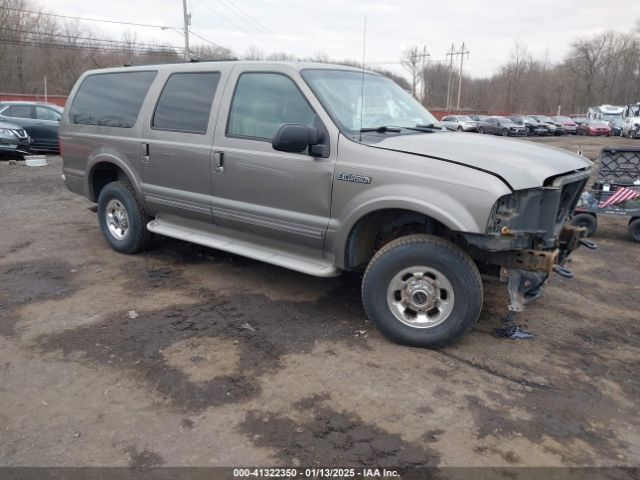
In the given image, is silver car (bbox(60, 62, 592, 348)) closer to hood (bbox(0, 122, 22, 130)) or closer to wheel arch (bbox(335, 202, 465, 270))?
wheel arch (bbox(335, 202, 465, 270))

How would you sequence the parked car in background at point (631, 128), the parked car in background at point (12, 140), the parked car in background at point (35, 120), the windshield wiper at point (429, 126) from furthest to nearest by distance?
the parked car in background at point (631, 128), the parked car in background at point (35, 120), the parked car in background at point (12, 140), the windshield wiper at point (429, 126)

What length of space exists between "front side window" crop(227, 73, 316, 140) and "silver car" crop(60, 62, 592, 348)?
12mm

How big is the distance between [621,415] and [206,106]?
4000 millimetres

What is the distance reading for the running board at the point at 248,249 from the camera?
419 centimetres

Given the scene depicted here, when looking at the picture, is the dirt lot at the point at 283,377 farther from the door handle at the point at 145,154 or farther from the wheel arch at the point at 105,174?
the door handle at the point at 145,154

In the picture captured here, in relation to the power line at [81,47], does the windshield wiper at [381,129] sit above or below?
below

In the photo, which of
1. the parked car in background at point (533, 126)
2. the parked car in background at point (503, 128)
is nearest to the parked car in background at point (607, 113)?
the parked car in background at point (533, 126)

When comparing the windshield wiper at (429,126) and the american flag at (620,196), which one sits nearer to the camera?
the windshield wiper at (429,126)

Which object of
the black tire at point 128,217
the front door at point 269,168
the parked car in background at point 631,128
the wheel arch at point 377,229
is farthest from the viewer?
the parked car in background at point 631,128

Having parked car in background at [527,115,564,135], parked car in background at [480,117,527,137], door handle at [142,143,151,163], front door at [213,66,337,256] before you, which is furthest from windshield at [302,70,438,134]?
parked car in background at [527,115,564,135]

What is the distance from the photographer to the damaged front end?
3.42m

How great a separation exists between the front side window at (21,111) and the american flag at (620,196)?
48.3 ft

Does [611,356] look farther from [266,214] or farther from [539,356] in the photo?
[266,214]

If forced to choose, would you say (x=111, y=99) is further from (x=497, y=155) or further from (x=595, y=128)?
(x=595, y=128)
